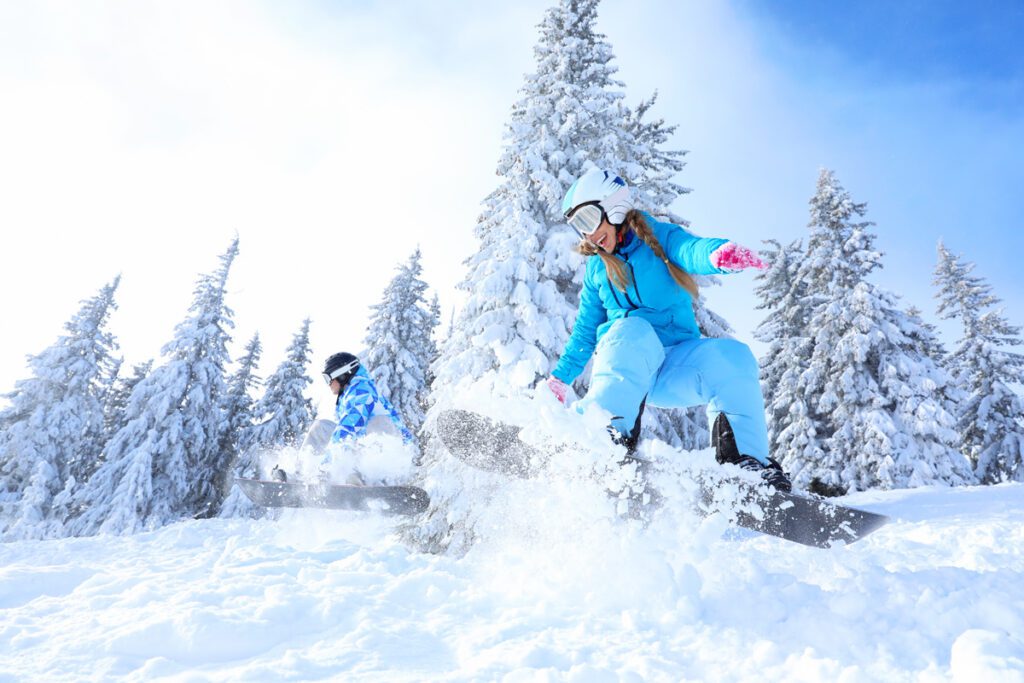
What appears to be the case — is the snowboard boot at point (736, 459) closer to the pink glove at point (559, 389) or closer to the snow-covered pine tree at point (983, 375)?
the pink glove at point (559, 389)

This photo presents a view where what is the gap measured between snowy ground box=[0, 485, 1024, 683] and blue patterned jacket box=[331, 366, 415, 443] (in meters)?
2.78

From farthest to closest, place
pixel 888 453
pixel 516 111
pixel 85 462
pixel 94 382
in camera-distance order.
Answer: pixel 85 462 < pixel 94 382 < pixel 888 453 < pixel 516 111

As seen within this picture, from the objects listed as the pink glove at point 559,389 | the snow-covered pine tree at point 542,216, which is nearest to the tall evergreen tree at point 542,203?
the snow-covered pine tree at point 542,216

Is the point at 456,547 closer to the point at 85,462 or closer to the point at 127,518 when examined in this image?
the point at 127,518

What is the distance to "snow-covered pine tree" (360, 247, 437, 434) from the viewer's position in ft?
62.1

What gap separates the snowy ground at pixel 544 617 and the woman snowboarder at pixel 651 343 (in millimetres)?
634

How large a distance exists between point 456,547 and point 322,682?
707 centimetres

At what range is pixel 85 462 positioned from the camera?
24000mm

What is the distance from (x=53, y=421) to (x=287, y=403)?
24.9 feet

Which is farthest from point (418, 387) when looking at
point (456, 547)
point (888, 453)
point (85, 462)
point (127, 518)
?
point (85, 462)

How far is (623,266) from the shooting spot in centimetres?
345

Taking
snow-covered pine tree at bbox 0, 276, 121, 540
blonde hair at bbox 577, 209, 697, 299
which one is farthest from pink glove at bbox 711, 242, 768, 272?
snow-covered pine tree at bbox 0, 276, 121, 540

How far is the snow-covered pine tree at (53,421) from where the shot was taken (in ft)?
58.5

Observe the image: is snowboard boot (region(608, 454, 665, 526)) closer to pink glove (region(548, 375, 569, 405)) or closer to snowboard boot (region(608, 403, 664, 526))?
snowboard boot (region(608, 403, 664, 526))
